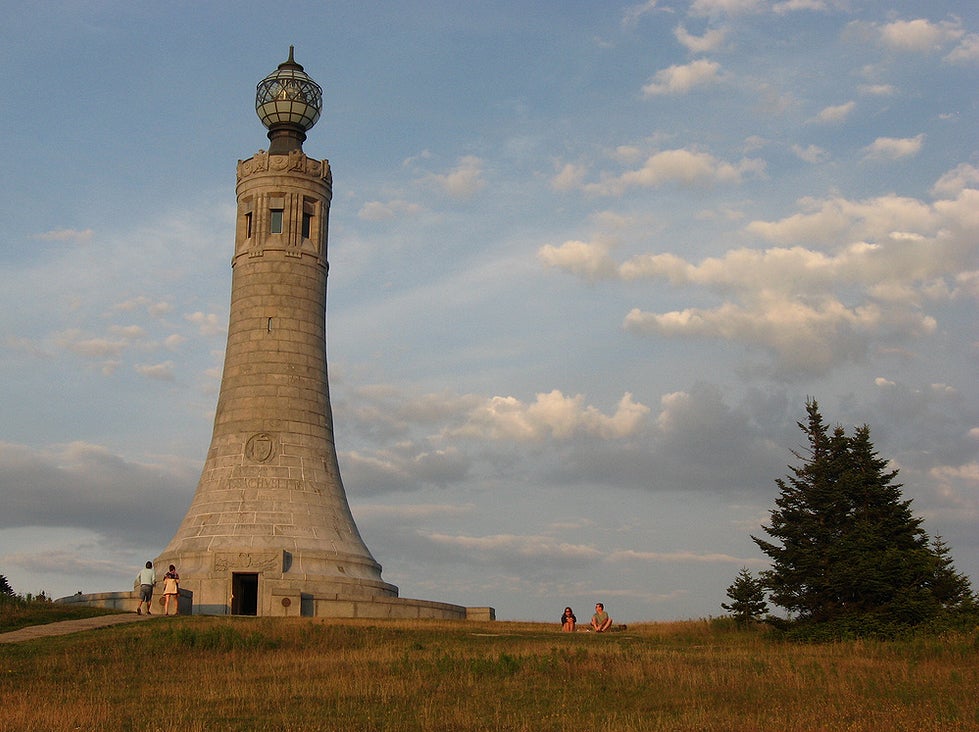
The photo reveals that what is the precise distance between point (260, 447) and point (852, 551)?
23604mm

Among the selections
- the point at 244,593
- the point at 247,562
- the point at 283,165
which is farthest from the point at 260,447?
the point at 283,165

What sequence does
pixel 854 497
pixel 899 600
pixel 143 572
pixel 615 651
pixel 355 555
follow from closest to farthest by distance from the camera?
1. pixel 615 651
2. pixel 899 600
3. pixel 854 497
4. pixel 143 572
5. pixel 355 555

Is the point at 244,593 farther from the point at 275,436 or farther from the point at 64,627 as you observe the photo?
the point at 64,627

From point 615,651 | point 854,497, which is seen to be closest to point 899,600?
point 854,497

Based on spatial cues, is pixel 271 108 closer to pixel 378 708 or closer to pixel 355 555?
pixel 355 555

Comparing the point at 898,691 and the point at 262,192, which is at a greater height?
the point at 262,192

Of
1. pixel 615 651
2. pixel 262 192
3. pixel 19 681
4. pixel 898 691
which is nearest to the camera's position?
pixel 898 691

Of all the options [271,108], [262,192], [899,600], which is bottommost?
[899,600]

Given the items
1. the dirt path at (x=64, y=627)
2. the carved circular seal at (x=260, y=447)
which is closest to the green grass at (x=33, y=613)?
the dirt path at (x=64, y=627)

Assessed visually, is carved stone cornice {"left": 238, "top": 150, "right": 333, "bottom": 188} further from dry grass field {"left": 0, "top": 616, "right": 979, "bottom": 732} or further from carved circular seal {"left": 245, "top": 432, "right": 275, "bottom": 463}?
dry grass field {"left": 0, "top": 616, "right": 979, "bottom": 732}

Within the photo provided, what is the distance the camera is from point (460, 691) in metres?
17.9

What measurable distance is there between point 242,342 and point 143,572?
41.5ft

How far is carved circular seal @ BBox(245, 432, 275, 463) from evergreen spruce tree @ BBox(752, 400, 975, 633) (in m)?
20.7

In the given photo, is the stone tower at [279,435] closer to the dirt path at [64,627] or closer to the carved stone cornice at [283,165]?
the carved stone cornice at [283,165]
